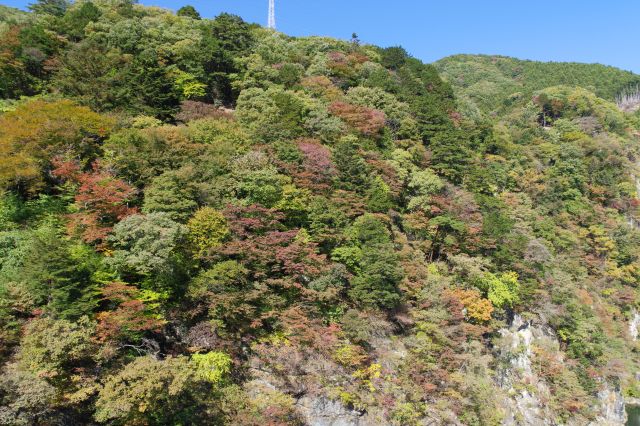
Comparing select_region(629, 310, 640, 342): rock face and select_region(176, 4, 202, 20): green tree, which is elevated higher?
select_region(176, 4, 202, 20): green tree

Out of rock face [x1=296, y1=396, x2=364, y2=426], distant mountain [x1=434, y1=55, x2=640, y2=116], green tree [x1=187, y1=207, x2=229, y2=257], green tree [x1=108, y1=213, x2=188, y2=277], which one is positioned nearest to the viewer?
green tree [x1=108, y1=213, x2=188, y2=277]

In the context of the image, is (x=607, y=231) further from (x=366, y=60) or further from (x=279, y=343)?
(x=279, y=343)

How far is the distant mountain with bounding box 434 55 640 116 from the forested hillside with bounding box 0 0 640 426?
176 feet

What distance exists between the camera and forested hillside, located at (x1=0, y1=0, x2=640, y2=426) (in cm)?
1756

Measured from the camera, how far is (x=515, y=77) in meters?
122

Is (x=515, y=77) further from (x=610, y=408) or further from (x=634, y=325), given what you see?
(x=610, y=408)

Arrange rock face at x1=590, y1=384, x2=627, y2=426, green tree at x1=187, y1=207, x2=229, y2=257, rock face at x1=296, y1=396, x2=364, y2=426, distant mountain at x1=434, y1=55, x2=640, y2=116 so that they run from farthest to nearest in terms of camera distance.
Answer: distant mountain at x1=434, y1=55, x2=640, y2=116 < rock face at x1=590, y1=384, x2=627, y2=426 < green tree at x1=187, y1=207, x2=229, y2=257 < rock face at x1=296, y1=396, x2=364, y2=426

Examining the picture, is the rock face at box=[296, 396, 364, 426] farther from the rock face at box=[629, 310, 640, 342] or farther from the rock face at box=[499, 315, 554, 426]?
the rock face at box=[629, 310, 640, 342]

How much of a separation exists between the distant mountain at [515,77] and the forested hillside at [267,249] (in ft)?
176

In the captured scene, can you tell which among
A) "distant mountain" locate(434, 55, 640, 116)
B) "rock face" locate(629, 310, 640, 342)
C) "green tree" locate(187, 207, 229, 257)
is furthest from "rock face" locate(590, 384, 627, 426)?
"distant mountain" locate(434, 55, 640, 116)

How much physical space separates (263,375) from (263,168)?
1291 centimetres

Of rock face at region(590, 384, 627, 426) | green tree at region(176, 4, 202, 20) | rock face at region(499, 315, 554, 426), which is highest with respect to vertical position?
green tree at region(176, 4, 202, 20)

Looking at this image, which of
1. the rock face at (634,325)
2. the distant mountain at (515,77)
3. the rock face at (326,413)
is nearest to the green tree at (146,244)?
the rock face at (326,413)

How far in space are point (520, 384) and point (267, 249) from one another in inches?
1015
